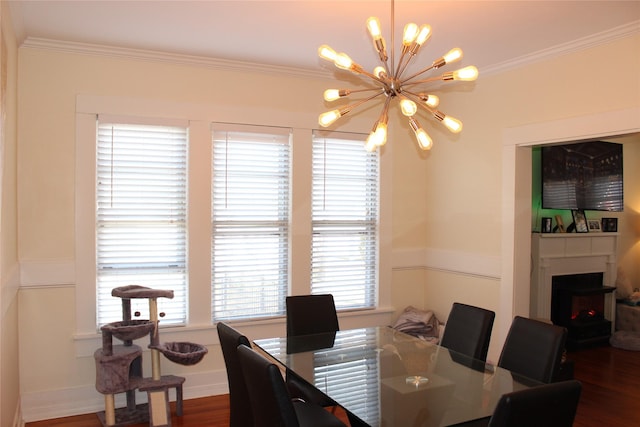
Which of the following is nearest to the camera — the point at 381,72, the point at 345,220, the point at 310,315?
the point at 381,72

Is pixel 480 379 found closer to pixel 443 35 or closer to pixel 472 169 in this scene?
pixel 443 35

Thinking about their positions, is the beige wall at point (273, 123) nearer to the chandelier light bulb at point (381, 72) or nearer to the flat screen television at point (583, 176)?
the flat screen television at point (583, 176)

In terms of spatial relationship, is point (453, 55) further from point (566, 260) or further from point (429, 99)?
point (566, 260)

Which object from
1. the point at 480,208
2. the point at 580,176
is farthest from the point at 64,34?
the point at 580,176

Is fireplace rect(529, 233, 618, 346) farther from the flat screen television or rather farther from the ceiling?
the ceiling

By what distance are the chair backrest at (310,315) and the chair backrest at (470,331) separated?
0.80 m

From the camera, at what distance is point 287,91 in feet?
15.1

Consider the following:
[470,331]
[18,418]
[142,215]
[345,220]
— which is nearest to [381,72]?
[470,331]

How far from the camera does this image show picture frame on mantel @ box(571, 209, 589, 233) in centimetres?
618

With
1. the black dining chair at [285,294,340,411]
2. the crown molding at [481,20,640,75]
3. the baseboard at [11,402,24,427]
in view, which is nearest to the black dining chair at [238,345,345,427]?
the black dining chair at [285,294,340,411]

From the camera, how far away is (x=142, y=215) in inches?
162

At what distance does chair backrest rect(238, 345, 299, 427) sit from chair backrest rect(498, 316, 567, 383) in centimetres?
135

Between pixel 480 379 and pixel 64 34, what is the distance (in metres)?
3.41

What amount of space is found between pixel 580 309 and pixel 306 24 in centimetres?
457
